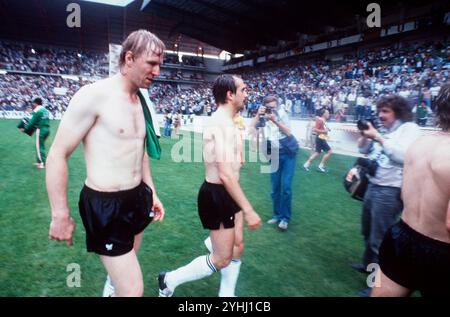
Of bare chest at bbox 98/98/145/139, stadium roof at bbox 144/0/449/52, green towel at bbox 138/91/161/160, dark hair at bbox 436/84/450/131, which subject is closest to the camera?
dark hair at bbox 436/84/450/131

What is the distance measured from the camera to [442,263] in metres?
1.83

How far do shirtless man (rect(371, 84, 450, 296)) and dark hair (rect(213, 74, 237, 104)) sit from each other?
4.81 feet

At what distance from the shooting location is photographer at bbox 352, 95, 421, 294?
3.08 meters

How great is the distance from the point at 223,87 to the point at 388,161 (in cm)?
198

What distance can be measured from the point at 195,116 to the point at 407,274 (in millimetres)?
23873

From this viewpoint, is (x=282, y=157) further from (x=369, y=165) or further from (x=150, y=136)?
(x=150, y=136)

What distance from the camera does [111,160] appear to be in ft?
6.62

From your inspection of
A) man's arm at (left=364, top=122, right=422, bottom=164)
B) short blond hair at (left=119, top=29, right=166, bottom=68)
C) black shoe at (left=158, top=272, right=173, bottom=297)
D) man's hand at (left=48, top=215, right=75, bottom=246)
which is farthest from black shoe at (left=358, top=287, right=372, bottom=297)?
short blond hair at (left=119, top=29, right=166, bottom=68)

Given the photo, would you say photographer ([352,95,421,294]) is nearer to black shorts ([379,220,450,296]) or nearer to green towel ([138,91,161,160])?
black shorts ([379,220,450,296])

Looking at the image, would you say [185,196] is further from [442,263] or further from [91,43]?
[91,43]

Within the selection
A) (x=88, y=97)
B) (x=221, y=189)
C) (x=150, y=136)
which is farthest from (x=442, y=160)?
(x=88, y=97)

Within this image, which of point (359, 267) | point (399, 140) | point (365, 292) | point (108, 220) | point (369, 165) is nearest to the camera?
point (108, 220)

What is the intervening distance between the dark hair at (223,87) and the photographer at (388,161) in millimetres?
1494

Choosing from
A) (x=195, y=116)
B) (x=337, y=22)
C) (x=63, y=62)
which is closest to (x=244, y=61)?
(x=337, y=22)
